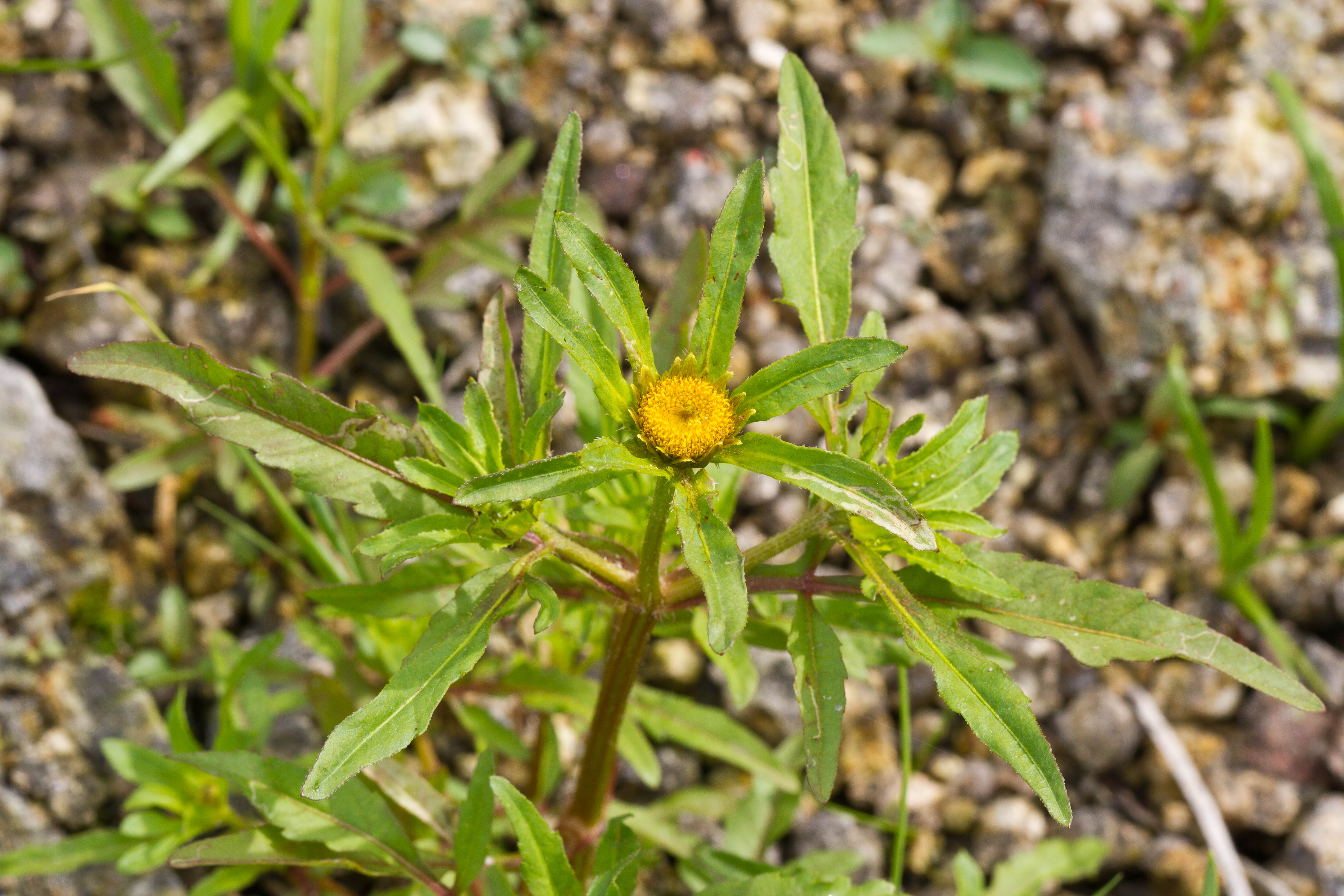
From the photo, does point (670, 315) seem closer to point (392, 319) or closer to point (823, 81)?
point (392, 319)

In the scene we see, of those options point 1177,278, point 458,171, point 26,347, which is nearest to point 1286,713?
point 1177,278

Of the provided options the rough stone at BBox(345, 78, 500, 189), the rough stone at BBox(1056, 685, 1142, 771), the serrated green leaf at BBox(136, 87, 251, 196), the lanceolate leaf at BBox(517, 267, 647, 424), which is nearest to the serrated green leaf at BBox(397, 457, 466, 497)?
the lanceolate leaf at BBox(517, 267, 647, 424)

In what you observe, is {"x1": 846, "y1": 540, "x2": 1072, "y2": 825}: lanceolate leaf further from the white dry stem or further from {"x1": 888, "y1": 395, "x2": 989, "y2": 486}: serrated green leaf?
the white dry stem

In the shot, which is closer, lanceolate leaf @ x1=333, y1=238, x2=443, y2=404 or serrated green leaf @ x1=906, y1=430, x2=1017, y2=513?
serrated green leaf @ x1=906, y1=430, x2=1017, y2=513

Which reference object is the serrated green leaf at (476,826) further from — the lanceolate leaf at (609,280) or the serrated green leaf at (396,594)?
the lanceolate leaf at (609,280)

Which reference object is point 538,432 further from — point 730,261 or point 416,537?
point 730,261
